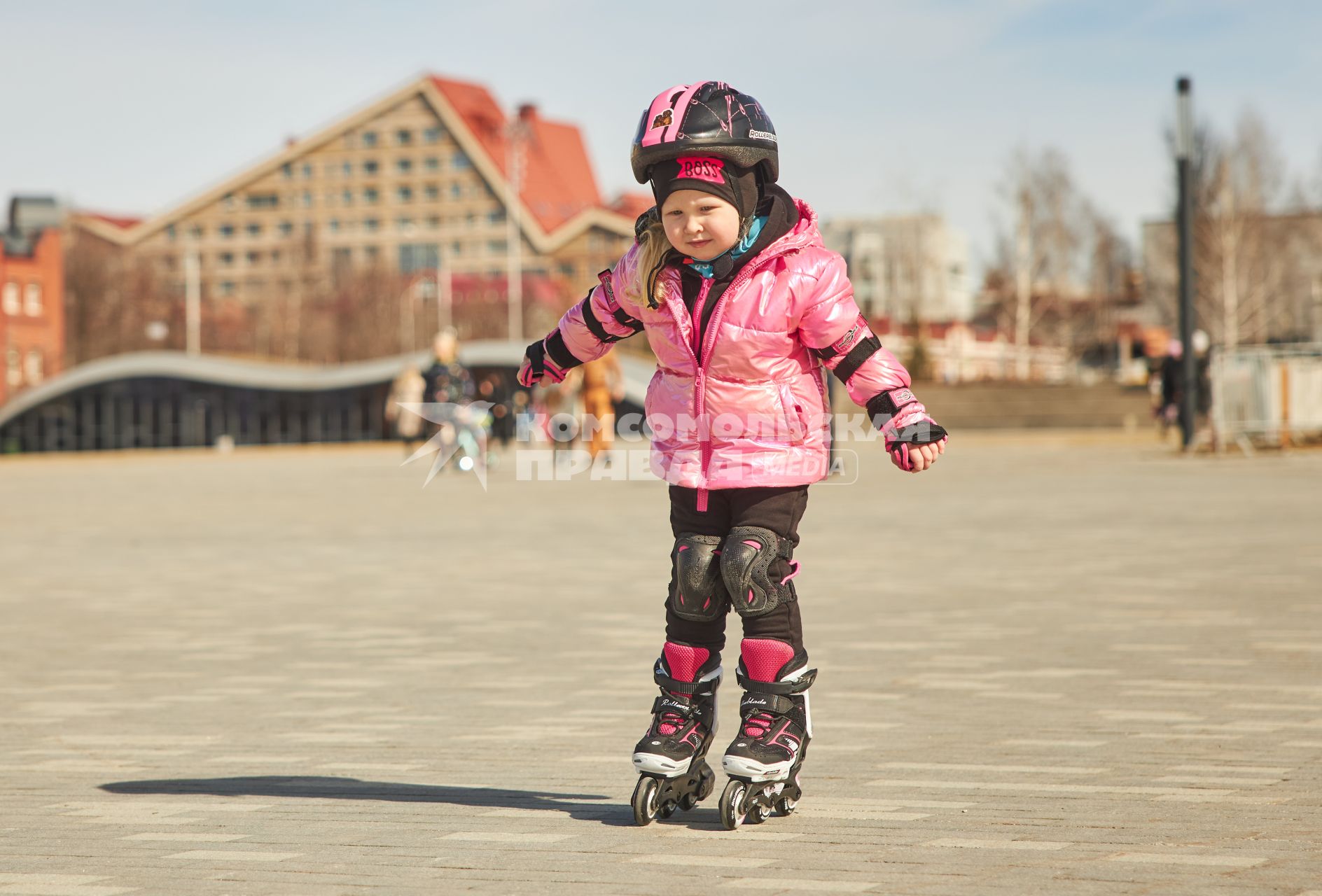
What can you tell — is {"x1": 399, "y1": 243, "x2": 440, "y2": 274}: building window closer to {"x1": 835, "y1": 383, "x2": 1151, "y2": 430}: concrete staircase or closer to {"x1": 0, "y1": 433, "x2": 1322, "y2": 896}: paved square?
{"x1": 835, "y1": 383, "x2": 1151, "y2": 430}: concrete staircase

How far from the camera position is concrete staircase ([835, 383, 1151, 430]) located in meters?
43.5

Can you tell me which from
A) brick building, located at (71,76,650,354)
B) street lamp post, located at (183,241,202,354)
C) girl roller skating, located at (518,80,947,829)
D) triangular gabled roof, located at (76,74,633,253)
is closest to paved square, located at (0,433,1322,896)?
girl roller skating, located at (518,80,947,829)

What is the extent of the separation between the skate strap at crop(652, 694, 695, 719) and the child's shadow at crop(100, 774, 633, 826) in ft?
0.82

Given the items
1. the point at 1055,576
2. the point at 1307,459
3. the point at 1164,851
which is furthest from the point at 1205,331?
the point at 1164,851

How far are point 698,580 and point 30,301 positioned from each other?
2780 inches

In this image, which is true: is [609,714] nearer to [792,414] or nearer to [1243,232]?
[792,414]

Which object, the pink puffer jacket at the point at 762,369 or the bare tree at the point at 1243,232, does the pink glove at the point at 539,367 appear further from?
the bare tree at the point at 1243,232

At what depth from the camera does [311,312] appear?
3041 inches

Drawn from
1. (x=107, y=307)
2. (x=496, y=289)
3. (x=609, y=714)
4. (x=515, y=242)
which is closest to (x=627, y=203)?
(x=496, y=289)

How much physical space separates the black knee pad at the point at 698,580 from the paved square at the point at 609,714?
1.57 ft

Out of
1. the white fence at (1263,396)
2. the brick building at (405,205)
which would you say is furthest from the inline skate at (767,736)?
the brick building at (405,205)

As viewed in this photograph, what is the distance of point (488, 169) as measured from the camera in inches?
4011

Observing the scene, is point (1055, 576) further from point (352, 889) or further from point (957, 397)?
point (957, 397)

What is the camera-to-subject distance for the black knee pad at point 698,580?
12.8 feet
